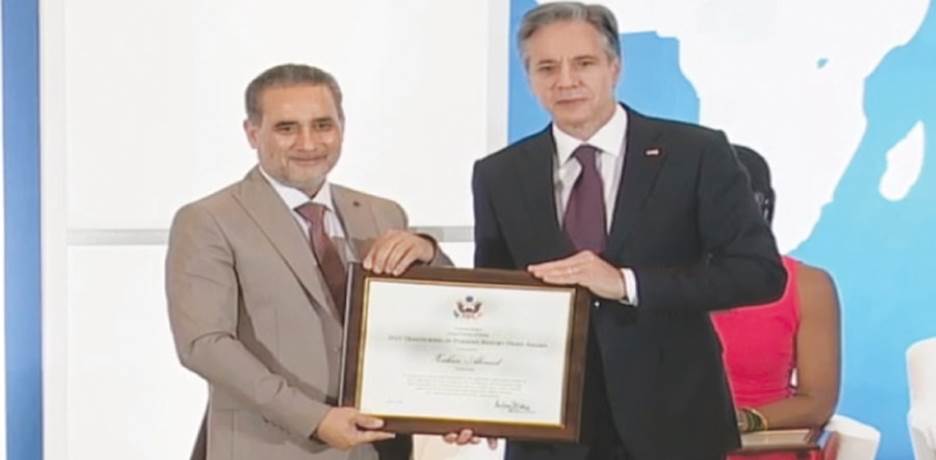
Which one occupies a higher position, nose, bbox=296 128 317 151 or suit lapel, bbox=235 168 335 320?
nose, bbox=296 128 317 151

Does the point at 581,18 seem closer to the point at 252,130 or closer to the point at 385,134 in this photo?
the point at 252,130

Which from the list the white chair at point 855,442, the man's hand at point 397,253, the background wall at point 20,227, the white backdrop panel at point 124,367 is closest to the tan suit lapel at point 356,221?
the man's hand at point 397,253

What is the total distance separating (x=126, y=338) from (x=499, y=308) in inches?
62.1

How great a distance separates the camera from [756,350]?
8.77 ft

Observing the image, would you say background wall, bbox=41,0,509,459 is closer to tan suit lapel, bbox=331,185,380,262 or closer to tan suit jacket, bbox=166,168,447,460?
tan suit lapel, bbox=331,185,380,262

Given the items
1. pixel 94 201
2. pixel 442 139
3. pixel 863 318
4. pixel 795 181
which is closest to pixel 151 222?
pixel 94 201

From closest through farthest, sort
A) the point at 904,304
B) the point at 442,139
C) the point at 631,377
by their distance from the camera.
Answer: the point at 631,377, the point at 904,304, the point at 442,139

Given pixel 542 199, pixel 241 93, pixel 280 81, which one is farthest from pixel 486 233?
pixel 241 93

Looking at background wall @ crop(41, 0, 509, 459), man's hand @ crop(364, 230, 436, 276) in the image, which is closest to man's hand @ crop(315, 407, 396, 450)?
man's hand @ crop(364, 230, 436, 276)

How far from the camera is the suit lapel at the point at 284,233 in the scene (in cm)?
201

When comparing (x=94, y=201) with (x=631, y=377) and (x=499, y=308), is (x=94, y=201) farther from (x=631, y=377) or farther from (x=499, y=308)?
(x=631, y=377)

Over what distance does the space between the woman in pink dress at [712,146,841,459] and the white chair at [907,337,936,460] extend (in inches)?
8.2

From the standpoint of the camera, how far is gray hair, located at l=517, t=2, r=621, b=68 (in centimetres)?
192

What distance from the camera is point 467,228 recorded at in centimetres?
323
